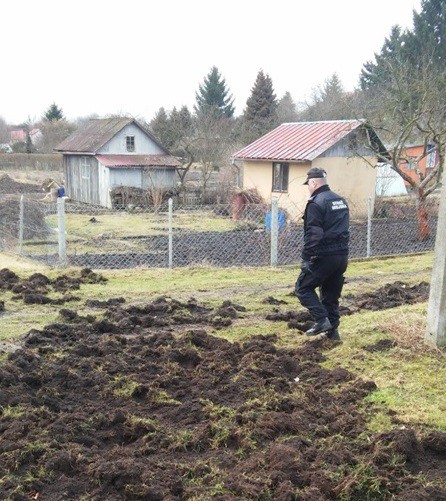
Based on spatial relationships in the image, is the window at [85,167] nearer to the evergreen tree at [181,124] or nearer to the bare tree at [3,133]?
the evergreen tree at [181,124]

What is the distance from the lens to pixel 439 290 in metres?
5.80

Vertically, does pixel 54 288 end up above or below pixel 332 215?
below

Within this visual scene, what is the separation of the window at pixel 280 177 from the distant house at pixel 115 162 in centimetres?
871

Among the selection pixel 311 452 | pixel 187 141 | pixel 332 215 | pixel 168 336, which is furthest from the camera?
pixel 187 141


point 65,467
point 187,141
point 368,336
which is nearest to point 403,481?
point 65,467

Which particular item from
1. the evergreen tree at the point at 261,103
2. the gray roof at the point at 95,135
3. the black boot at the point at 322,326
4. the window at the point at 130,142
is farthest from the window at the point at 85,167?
the black boot at the point at 322,326

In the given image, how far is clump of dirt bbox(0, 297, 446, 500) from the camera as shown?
3.71 meters

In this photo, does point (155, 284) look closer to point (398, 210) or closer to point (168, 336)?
point (168, 336)

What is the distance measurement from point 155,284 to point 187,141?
27983 mm

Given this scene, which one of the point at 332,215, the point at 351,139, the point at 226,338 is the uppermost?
the point at 351,139

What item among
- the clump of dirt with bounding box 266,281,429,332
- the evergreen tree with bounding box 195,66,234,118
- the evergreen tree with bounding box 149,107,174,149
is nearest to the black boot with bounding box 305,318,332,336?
the clump of dirt with bounding box 266,281,429,332

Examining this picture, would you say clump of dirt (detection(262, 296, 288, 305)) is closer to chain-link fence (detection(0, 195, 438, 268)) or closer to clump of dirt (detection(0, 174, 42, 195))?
chain-link fence (detection(0, 195, 438, 268))

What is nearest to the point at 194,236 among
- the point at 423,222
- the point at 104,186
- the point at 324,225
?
the point at 423,222

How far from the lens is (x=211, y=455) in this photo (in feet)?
13.6
